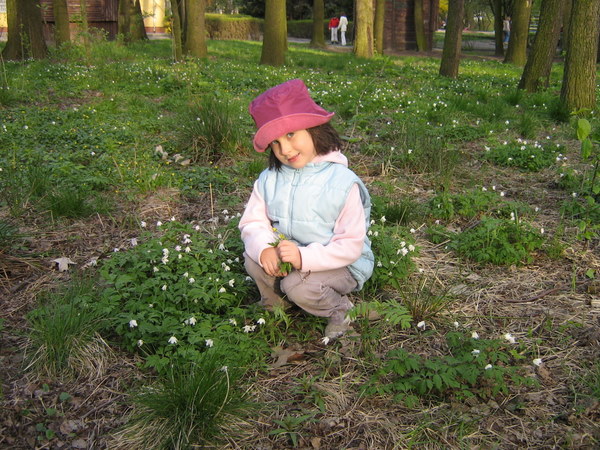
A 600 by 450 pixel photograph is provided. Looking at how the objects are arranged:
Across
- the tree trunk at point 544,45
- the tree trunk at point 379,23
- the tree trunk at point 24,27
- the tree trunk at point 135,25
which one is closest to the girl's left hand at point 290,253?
the tree trunk at point 544,45

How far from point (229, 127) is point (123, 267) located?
289cm

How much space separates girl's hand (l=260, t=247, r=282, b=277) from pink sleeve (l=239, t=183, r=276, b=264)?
0.14ft

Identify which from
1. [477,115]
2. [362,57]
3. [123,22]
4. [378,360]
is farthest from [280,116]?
[123,22]

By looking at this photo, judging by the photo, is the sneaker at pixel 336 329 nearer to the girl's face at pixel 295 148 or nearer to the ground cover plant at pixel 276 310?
the ground cover plant at pixel 276 310

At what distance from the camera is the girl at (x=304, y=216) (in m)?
3.04

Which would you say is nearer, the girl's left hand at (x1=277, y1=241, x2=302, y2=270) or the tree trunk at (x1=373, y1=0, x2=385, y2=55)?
the girl's left hand at (x1=277, y1=241, x2=302, y2=270)

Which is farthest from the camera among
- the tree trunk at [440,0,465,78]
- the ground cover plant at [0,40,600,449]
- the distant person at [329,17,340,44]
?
the distant person at [329,17,340,44]

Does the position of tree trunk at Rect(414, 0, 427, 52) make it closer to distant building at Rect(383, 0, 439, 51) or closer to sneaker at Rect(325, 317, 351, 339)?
distant building at Rect(383, 0, 439, 51)

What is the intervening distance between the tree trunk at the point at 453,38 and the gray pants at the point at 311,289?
33.1 feet

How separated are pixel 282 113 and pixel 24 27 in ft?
40.5

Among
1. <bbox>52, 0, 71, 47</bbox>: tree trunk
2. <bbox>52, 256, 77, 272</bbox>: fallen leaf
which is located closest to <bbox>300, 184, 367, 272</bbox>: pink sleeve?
<bbox>52, 256, 77, 272</bbox>: fallen leaf

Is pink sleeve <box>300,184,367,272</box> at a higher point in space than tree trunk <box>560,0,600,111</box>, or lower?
lower

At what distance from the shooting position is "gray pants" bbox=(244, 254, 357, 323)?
313 centimetres

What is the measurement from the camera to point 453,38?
40.3 feet
